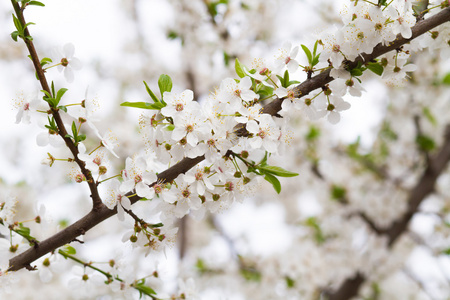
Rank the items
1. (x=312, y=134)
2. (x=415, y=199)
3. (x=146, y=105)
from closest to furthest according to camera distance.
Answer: (x=146, y=105) < (x=415, y=199) < (x=312, y=134)

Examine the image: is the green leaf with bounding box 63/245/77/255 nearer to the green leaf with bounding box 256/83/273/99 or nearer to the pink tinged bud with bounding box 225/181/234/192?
the pink tinged bud with bounding box 225/181/234/192

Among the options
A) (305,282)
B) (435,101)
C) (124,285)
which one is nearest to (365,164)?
(435,101)

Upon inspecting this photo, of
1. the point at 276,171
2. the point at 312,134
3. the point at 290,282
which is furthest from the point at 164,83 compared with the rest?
the point at 312,134

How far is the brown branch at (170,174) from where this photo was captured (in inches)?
46.6

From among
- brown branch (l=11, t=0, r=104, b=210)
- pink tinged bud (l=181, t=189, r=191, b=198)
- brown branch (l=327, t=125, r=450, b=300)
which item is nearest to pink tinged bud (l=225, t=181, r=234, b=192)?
pink tinged bud (l=181, t=189, r=191, b=198)

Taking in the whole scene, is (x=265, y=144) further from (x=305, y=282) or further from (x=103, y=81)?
(x=103, y=81)

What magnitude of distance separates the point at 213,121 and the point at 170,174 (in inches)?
7.7

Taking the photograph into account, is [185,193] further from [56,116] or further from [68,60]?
[68,60]

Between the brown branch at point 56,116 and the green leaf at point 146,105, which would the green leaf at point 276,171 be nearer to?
the green leaf at point 146,105

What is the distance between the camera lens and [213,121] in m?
1.14

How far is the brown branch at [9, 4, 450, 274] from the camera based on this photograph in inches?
46.6

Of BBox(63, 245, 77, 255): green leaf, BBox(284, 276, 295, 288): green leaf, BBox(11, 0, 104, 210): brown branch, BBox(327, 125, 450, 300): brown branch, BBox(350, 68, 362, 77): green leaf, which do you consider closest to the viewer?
BBox(11, 0, 104, 210): brown branch

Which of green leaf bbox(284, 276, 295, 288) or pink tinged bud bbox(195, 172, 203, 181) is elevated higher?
pink tinged bud bbox(195, 172, 203, 181)

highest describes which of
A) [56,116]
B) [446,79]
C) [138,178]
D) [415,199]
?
[56,116]
